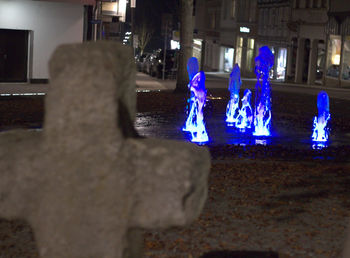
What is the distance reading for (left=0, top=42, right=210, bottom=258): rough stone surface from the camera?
112 inches

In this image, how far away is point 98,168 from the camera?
2881 millimetres

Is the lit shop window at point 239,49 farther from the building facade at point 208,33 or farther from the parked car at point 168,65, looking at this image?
the parked car at point 168,65

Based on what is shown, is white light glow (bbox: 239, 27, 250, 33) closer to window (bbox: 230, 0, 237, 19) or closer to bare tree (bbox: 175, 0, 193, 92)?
window (bbox: 230, 0, 237, 19)

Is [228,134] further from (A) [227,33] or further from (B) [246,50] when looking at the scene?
(A) [227,33]

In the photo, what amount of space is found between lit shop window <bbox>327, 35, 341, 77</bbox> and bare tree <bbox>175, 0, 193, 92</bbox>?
1439 centimetres

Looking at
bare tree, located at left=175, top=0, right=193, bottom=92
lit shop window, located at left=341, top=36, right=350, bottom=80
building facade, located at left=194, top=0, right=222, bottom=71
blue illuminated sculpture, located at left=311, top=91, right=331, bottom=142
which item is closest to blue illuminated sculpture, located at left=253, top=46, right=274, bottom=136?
blue illuminated sculpture, located at left=311, top=91, right=331, bottom=142

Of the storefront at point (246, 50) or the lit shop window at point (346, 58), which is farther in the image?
the storefront at point (246, 50)

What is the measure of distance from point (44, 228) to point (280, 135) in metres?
13.8

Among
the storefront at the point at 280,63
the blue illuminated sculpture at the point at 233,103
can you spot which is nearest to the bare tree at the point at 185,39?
the blue illuminated sculpture at the point at 233,103

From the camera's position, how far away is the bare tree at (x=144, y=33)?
73.5 metres

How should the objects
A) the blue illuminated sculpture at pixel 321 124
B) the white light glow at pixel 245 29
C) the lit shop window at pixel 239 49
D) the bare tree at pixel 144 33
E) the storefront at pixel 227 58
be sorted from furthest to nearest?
the bare tree at pixel 144 33
the storefront at pixel 227 58
the lit shop window at pixel 239 49
the white light glow at pixel 245 29
the blue illuminated sculpture at pixel 321 124

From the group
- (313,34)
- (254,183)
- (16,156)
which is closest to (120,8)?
(313,34)

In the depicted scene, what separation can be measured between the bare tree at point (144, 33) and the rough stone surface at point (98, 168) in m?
70.4

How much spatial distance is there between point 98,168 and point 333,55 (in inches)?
1648
